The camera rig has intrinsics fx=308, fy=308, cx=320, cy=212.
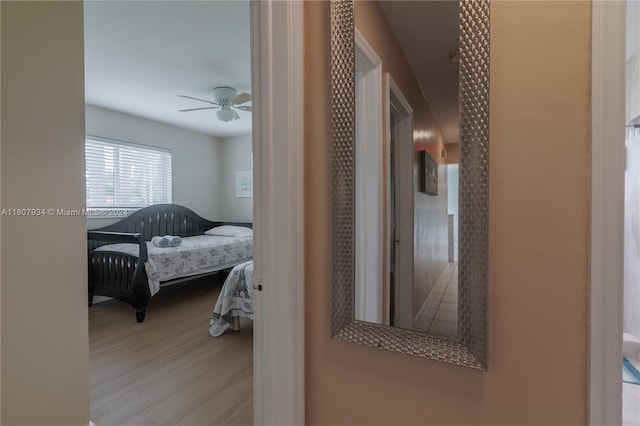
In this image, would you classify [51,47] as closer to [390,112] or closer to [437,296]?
[390,112]

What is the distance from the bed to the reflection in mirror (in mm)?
2900

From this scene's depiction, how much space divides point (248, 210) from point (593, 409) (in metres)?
5.13

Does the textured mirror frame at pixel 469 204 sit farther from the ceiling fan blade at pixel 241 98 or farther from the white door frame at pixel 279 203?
the ceiling fan blade at pixel 241 98

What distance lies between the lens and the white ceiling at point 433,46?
747 millimetres

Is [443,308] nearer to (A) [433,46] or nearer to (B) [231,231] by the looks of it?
(A) [433,46]

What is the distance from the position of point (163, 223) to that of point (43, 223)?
11.1ft

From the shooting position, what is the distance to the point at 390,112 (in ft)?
2.84

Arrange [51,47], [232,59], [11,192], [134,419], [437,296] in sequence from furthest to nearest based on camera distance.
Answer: [232,59], [134,419], [51,47], [11,192], [437,296]

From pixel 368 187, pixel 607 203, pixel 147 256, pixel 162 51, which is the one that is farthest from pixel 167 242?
pixel 607 203

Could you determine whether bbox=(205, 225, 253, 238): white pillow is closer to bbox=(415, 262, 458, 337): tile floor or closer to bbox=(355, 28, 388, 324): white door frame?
bbox=(355, 28, 388, 324): white door frame

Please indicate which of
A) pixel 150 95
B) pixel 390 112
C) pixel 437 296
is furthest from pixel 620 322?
pixel 150 95

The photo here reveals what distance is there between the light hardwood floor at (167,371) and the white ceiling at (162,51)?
2.37 metres

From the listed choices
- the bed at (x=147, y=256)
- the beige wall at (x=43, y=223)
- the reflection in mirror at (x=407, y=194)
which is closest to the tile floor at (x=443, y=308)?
the reflection in mirror at (x=407, y=194)

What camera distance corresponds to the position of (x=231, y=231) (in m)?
4.86
